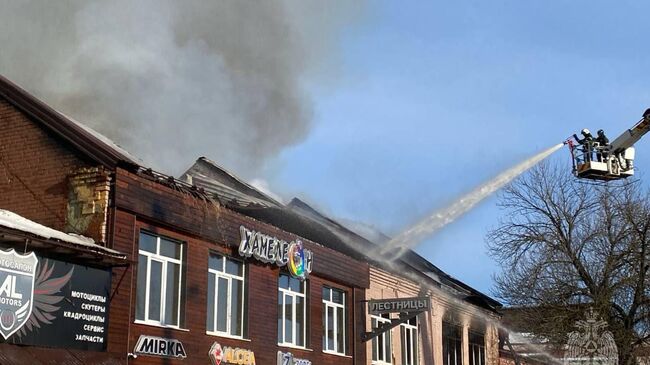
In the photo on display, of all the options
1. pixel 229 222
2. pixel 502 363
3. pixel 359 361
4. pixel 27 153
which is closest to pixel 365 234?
pixel 359 361

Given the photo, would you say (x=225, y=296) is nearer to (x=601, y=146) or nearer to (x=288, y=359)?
(x=288, y=359)

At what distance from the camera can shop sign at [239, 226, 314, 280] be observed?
1883 centimetres

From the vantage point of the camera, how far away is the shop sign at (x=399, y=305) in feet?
75.0

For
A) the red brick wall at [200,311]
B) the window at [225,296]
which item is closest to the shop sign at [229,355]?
the red brick wall at [200,311]

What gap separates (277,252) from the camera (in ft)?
65.2

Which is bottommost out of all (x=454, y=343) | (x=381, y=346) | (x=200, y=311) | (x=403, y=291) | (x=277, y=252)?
(x=200, y=311)

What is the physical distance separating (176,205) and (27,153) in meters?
3.09

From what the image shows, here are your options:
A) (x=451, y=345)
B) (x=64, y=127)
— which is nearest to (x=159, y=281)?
(x=64, y=127)

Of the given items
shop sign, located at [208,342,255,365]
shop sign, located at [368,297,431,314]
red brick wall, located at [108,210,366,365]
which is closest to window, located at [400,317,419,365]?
shop sign, located at [368,297,431,314]

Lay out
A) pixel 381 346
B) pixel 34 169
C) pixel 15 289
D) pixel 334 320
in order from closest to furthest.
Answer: pixel 15 289 → pixel 34 169 → pixel 334 320 → pixel 381 346

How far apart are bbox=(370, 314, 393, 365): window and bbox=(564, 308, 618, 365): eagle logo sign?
684 cm

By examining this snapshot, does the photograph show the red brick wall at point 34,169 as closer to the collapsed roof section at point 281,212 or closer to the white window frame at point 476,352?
the collapsed roof section at point 281,212

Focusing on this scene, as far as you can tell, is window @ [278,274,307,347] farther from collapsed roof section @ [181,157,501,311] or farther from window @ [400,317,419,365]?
window @ [400,317,419,365]

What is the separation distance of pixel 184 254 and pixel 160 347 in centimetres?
212
